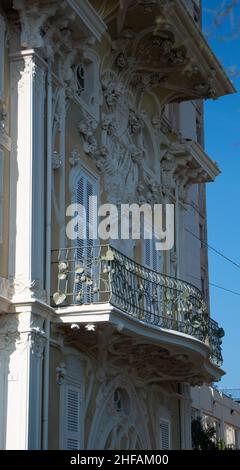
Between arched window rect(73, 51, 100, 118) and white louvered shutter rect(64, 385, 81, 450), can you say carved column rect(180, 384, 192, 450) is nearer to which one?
white louvered shutter rect(64, 385, 81, 450)

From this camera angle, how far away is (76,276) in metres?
17.0

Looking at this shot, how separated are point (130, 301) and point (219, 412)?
59.0ft

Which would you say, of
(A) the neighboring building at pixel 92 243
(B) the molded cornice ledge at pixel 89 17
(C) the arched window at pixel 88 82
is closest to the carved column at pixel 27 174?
(A) the neighboring building at pixel 92 243

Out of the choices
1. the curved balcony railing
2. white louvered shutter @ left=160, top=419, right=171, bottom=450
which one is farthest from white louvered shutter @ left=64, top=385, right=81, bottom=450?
white louvered shutter @ left=160, top=419, right=171, bottom=450

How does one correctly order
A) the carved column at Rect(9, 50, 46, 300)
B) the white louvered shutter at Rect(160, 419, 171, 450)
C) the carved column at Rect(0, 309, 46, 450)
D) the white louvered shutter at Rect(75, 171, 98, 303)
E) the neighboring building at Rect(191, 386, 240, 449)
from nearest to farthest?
the carved column at Rect(0, 309, 46, 450), the carved column at Rect(9, 50, 46, 300), the white louvered shutter at Rect(75, 171, 98, 303), the white louvered shutter at Rect(160, 419, 171, 450), the neighboring building at Rect(191, 386, 240, 449)

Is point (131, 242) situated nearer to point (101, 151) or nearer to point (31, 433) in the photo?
A: point (101, 151)

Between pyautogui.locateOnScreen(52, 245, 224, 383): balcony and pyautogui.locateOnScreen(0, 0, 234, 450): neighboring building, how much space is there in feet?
0.10

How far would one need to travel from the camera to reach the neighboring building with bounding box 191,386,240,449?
31.5m

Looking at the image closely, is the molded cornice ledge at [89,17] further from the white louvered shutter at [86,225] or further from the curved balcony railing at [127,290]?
the curved balcony railing at [127,290]

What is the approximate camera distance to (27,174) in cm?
1622

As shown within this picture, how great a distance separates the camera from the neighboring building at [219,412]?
3153cm

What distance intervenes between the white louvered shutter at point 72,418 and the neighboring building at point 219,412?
13.6 metres

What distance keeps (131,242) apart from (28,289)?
5.06 meters

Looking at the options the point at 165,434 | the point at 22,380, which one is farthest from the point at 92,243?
the point at 165,434
